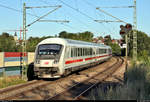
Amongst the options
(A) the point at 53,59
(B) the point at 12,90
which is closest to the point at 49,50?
(A) the point at 53,59

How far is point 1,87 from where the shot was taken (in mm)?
12875

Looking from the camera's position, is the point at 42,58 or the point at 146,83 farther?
the point at 42,58

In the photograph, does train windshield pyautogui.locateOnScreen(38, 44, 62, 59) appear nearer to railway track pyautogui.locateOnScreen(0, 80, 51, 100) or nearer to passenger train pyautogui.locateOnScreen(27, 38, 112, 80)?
passenger train pyautogui.locateOnScreen(27, 38, 112, 80)

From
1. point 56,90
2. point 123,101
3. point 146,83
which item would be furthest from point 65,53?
point 123,101

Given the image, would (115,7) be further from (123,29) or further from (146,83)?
(146,83)

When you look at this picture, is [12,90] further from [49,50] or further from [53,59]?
[49,50]

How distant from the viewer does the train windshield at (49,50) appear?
48.3 ft

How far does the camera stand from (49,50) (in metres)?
15.0

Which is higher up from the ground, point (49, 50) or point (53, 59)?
point (49, 50)

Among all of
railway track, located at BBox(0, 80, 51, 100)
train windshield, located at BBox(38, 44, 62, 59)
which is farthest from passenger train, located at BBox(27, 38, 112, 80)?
railway track, located at BBox(0, 80, 51, 100)

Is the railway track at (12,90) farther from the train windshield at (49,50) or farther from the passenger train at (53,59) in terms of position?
the train windshield at (49,50)

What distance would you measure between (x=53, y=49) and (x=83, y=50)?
19.9ft

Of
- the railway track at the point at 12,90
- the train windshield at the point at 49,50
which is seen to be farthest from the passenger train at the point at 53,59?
the railway track at the point at 12,90

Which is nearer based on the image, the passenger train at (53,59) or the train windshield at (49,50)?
the passenger train at (53,59)
